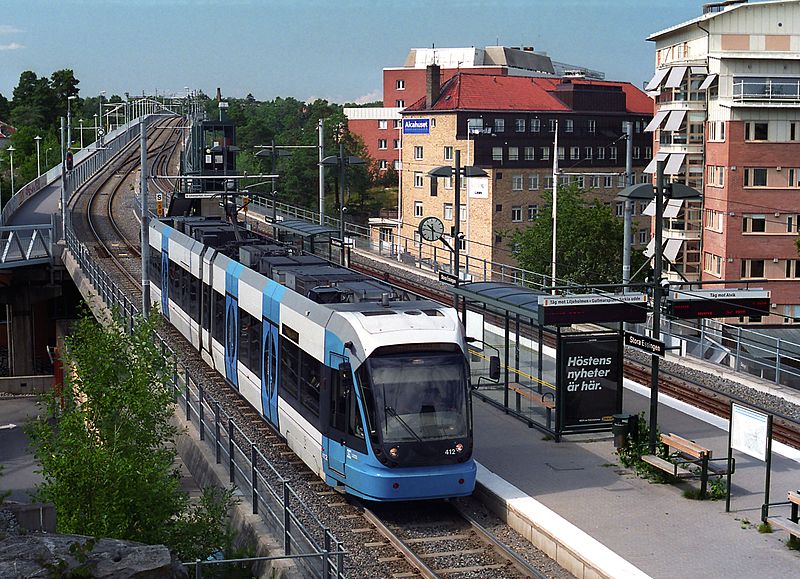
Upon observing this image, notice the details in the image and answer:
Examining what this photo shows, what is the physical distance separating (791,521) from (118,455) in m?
8.14

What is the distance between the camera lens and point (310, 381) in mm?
16672

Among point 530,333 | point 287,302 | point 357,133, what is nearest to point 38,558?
point 287,302

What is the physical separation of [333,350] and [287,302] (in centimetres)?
265

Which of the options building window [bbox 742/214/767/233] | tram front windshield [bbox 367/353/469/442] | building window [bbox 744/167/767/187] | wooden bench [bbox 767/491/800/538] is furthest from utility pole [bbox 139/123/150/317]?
building window [bbox 744/167/767/187]

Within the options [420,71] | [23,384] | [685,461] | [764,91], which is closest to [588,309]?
[685,461]

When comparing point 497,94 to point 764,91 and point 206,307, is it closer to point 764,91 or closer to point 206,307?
point 764,91

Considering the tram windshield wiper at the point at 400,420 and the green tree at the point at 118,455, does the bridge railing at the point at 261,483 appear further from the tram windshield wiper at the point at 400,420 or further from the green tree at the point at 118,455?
the tram windshield wiper at the point at 400,420

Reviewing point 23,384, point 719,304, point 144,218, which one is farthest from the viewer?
point 23,384

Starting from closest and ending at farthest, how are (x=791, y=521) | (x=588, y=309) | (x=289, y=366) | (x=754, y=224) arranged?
(x=791, y=521) < (x=289, y=366) < (x=588, y=309) < (x=754, y=224)

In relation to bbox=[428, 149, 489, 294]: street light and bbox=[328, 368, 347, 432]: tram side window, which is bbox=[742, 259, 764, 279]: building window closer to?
bbox=[428, 149, 489, 294]: street light

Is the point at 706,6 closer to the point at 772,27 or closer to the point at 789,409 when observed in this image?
the point at 772,27

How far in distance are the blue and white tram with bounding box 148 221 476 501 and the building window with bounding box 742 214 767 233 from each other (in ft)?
110

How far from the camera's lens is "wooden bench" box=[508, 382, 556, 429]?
19656mm

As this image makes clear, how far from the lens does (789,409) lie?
72.4 ft
